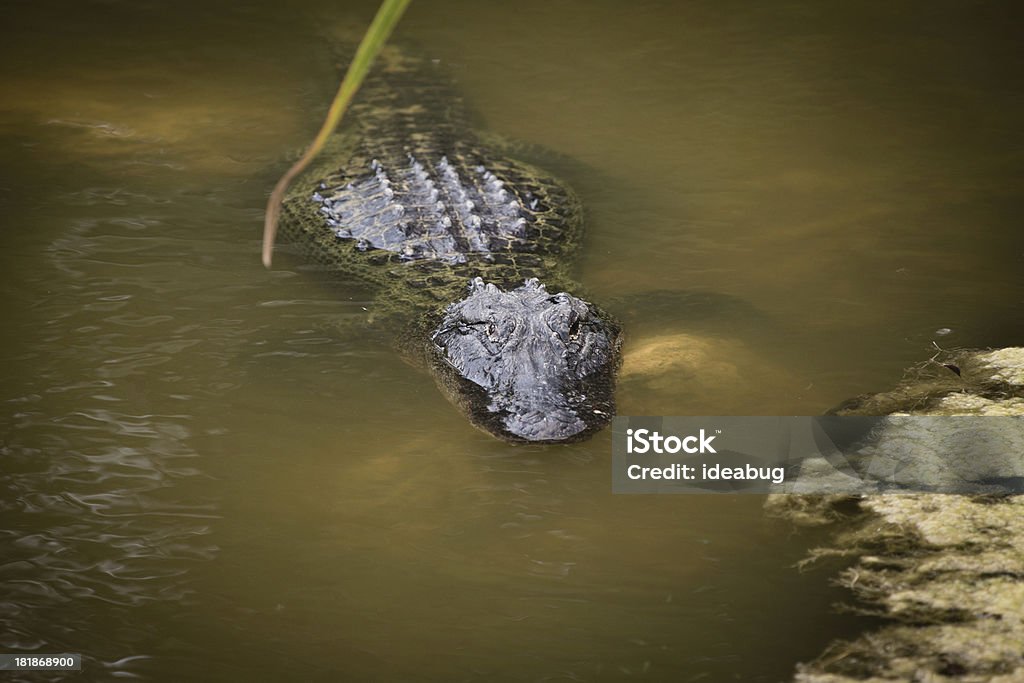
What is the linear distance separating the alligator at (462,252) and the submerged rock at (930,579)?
948mm

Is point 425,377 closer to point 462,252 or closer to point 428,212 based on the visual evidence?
point 462,252

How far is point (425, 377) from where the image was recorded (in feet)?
12.5

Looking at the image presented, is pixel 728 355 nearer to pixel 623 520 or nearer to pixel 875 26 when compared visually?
pixel 623 520

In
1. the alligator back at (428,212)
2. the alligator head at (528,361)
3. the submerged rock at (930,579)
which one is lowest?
the submerged rock at (930,579)

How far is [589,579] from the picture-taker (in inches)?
105

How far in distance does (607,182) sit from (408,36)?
2.77 meters

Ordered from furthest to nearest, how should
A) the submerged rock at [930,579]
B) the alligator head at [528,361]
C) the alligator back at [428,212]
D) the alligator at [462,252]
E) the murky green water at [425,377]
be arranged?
the alligator back at [428,212], the alligator at [462,252], the alligator head at [528,361], the murky green water at [425,377], the submerged rock at [930,579]

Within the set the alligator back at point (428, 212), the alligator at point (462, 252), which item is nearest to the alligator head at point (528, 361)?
the alligator at point (462, 252)

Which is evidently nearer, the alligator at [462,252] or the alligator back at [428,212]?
the alligator at [462,252]

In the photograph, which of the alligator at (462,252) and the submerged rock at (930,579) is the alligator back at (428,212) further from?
the submerged rock at (930,579)

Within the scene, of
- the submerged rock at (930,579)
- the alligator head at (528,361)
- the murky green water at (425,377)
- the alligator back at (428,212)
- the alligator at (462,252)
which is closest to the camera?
the submerged rock at (930,579)

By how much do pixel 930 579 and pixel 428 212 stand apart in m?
3.09

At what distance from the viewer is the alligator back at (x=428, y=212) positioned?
14.9 ft

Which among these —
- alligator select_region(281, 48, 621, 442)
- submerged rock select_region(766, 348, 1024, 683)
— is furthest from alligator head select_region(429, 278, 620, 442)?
submerged rock select_region(766, 348, 1024, 683)
